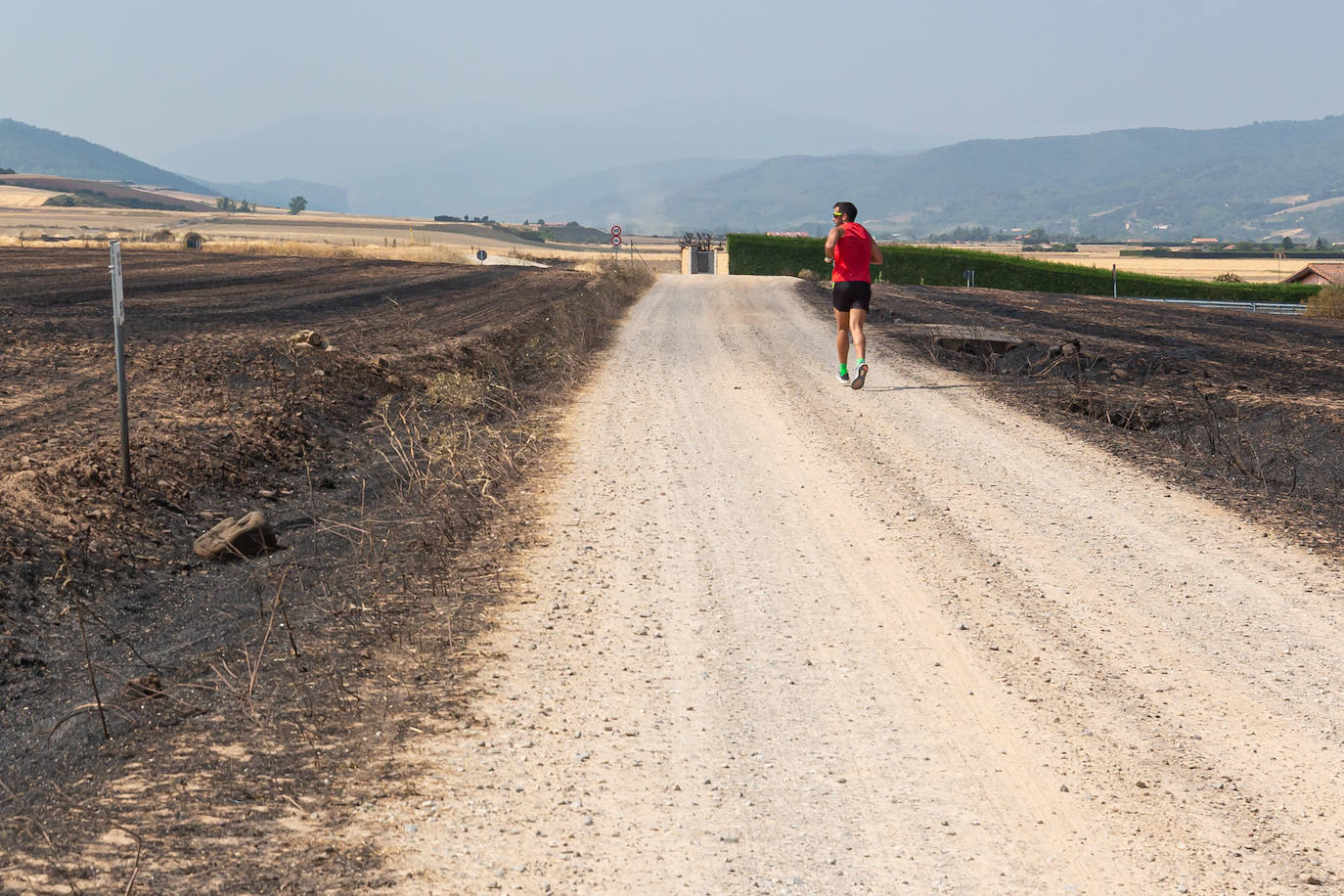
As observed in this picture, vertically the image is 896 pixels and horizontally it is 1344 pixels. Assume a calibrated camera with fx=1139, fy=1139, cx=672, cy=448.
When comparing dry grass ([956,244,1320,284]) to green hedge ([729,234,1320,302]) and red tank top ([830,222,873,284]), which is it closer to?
green hedge ([729,234,1320,302])

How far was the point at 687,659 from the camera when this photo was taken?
18.8 ft

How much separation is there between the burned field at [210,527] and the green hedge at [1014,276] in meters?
39.9

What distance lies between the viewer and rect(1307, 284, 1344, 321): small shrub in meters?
38.4

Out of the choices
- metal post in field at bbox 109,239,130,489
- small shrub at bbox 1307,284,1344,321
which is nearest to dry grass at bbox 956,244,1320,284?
small shrub at bbox 1307,284,1344,321

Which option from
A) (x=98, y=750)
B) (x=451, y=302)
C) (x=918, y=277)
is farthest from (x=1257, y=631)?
(x=918, y=277)

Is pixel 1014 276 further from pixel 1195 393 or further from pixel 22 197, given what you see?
pixel 22 197

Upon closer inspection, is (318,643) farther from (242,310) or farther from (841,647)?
(242,310)

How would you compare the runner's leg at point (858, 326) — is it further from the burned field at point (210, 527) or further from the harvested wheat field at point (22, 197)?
the harvested wheat field at point (22, 197)

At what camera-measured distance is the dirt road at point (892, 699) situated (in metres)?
3.97

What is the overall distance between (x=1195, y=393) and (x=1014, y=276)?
43.2 metres

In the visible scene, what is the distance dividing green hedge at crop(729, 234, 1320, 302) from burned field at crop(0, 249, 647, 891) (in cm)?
3992

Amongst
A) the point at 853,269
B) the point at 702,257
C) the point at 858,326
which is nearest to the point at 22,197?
the point at 702,257

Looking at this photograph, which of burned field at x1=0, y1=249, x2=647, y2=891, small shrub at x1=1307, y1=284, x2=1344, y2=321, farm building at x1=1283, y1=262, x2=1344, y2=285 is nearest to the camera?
burned field at x1=0, y1=249, x2=647, y2=891

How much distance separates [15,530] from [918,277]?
52.2m
